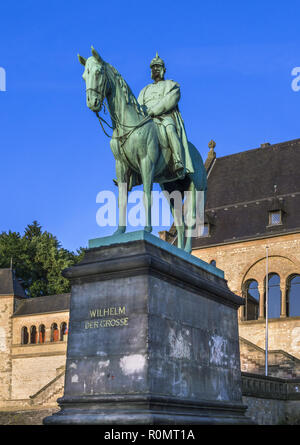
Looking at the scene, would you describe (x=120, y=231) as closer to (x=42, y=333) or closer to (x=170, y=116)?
(x=170, y=116)

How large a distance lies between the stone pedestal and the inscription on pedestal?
0.5 inches

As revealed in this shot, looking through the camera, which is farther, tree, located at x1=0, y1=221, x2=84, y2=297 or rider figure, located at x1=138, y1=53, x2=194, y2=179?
tree, located at x1=0, y1=221, x2=84, y2=297

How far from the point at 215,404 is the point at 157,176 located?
378cm

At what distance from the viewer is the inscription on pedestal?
27.6ft

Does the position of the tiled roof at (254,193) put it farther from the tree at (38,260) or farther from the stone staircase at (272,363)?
the tree at (38,260)

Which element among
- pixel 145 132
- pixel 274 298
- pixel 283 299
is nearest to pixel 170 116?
pixel 145 132

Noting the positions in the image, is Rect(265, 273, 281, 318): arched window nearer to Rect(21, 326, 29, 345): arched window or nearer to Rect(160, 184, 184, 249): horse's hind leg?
Rect(21, 326, 29, 345): arched window

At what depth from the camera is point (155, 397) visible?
7836 millimetres

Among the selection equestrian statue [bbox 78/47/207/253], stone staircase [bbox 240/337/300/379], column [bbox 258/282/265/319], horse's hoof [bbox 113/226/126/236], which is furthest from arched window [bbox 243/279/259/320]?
horse's hoof [bbox 113/226/126/236]

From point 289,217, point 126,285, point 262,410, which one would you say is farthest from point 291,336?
point 126,285

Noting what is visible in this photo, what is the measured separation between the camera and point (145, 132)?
984 cm

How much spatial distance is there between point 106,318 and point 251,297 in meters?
34.6

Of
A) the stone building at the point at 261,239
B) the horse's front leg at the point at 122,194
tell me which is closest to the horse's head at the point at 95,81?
the horse's front leg at the point at 122,194
